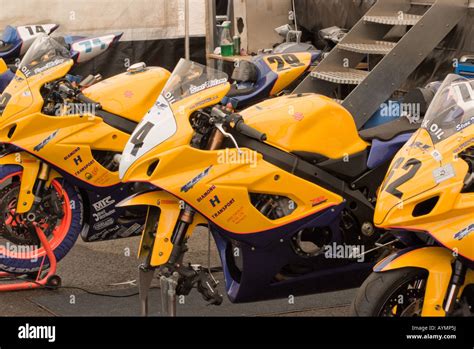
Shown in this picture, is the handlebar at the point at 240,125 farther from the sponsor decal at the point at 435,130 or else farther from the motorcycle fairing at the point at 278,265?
the sponsor decal at the point at 435,130

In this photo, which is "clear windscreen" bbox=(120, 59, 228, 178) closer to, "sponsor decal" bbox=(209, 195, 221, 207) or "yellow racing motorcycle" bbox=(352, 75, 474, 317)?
"sponsor decal" bbox=(209, 195, 221, 207)

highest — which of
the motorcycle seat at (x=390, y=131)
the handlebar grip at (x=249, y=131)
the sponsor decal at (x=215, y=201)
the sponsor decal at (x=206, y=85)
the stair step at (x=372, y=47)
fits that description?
the sponsor decal at (x=206, y=85)

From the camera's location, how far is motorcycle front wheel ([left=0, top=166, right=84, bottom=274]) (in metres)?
6.77

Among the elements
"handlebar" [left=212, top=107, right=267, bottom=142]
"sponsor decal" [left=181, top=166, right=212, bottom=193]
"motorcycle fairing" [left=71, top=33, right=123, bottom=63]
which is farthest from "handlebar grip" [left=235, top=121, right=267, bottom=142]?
"motorcycle fairing" [left=71, top=33, right=123, bottom=63]

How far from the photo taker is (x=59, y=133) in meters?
6.69

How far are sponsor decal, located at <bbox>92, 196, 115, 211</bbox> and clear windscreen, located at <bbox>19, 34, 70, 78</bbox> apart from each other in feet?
3.12

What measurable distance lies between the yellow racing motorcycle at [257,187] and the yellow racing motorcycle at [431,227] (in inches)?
30.9

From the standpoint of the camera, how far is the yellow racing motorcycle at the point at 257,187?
5301mm

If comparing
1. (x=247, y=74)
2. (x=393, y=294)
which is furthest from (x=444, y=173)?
(x=247, y=74)

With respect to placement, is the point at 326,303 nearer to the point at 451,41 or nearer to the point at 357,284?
the point at 357,284

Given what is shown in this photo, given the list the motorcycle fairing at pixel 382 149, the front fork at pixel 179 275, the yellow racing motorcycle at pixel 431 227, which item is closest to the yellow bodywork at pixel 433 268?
the yellow racing motorcycle at pixel 431 227

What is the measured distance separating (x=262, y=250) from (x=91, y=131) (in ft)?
5.90

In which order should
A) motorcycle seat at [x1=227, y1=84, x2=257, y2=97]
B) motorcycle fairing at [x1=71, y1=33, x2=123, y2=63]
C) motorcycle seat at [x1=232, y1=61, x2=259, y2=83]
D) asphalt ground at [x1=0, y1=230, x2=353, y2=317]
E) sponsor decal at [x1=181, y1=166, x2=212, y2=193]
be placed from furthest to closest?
motorcycle fairing at [x1=71, y1=33, x2=123, y2=63] < motorcycle seat at [x1=232, y1=61, x2=259, y2=83] < motorcycle seat at [x1=227, y1=84, x2=257, y2=97] < asphalt ground at [x1=0, y1=230, x2=353, y2=317] < sponsor decal at [x1=181, y1=166, x2=212, y2=193]
